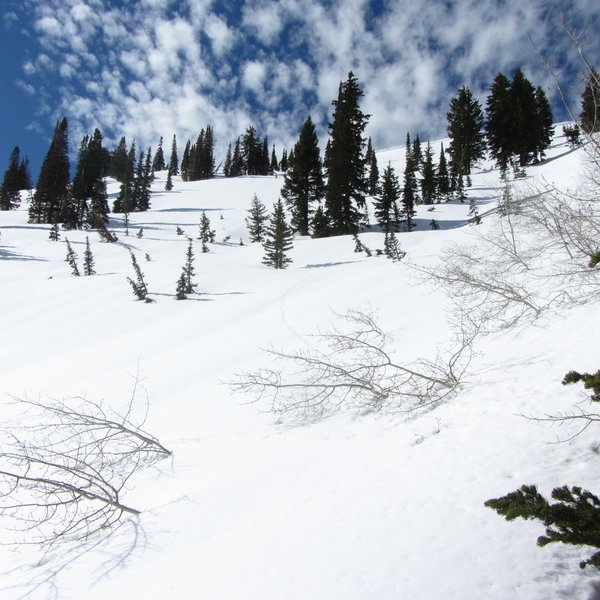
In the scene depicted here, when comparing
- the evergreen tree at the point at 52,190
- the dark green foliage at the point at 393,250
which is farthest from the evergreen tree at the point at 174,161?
Result: the dark green foliage at the point at 393,250

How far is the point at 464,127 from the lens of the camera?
1649 inches

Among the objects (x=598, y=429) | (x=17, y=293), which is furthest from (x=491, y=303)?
(x=17, y=293)

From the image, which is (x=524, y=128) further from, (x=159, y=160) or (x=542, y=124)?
(x=159, y=160)

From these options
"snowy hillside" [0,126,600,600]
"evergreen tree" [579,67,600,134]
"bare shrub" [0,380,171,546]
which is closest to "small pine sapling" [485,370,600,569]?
"snowy hillside" [0,126,600,600]

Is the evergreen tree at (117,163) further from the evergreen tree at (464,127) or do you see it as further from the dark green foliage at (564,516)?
the dark green foliage at (564,516)

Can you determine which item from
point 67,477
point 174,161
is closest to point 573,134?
point 67,477

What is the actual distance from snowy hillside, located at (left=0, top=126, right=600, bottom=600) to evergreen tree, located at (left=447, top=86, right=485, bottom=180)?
1485 inches

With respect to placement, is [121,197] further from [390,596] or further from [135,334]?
[390,596]

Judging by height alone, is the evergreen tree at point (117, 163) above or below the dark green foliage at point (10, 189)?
above

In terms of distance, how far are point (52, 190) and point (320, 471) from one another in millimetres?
51786

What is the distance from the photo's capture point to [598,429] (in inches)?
134

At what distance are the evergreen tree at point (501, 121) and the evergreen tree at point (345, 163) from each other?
1784 centimetres

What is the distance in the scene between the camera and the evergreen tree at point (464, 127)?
41.8 meters

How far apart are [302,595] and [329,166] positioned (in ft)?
99.9
